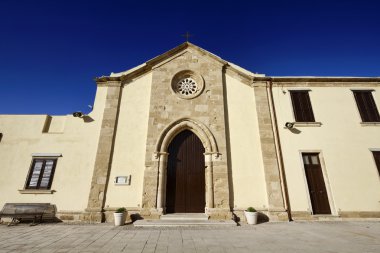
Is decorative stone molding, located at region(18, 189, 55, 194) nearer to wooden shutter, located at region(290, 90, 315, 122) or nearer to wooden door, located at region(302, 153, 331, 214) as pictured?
wooden door, located at region(302, 153, 331, 214)

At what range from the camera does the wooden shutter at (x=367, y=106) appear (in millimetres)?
10281

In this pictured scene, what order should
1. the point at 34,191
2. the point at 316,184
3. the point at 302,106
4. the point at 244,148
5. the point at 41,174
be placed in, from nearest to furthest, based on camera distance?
the point at 34,191, the point at 41,174, the point at 316,184, the point at 244,148, the point at 302,106

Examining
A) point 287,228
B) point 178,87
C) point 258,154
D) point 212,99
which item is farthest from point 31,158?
point 287,228

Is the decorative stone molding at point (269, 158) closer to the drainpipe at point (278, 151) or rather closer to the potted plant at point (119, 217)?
the drainpipe at point (278, 151)

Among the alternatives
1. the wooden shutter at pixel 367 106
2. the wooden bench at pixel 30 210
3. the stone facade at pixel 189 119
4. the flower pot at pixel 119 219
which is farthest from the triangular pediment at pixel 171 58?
the flower pot at pixel 119 219

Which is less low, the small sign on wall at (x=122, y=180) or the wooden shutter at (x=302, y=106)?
the wooden shutter at (x=302, y=106)

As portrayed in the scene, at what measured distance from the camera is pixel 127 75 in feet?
35.2

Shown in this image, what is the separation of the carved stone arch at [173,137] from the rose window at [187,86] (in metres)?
1.76

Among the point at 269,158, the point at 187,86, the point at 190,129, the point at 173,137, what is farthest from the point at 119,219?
the point at 187,86

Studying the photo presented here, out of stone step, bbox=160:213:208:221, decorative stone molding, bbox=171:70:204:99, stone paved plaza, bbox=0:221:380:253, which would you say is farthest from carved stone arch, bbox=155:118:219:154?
stone paved plaza, bbox=0:221:380:253

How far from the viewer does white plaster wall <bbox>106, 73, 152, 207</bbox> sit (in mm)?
8602

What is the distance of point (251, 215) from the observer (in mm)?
7801

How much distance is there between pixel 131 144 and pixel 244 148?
556 centimetres

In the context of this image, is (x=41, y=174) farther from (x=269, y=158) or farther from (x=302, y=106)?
(x=302, y=106)
